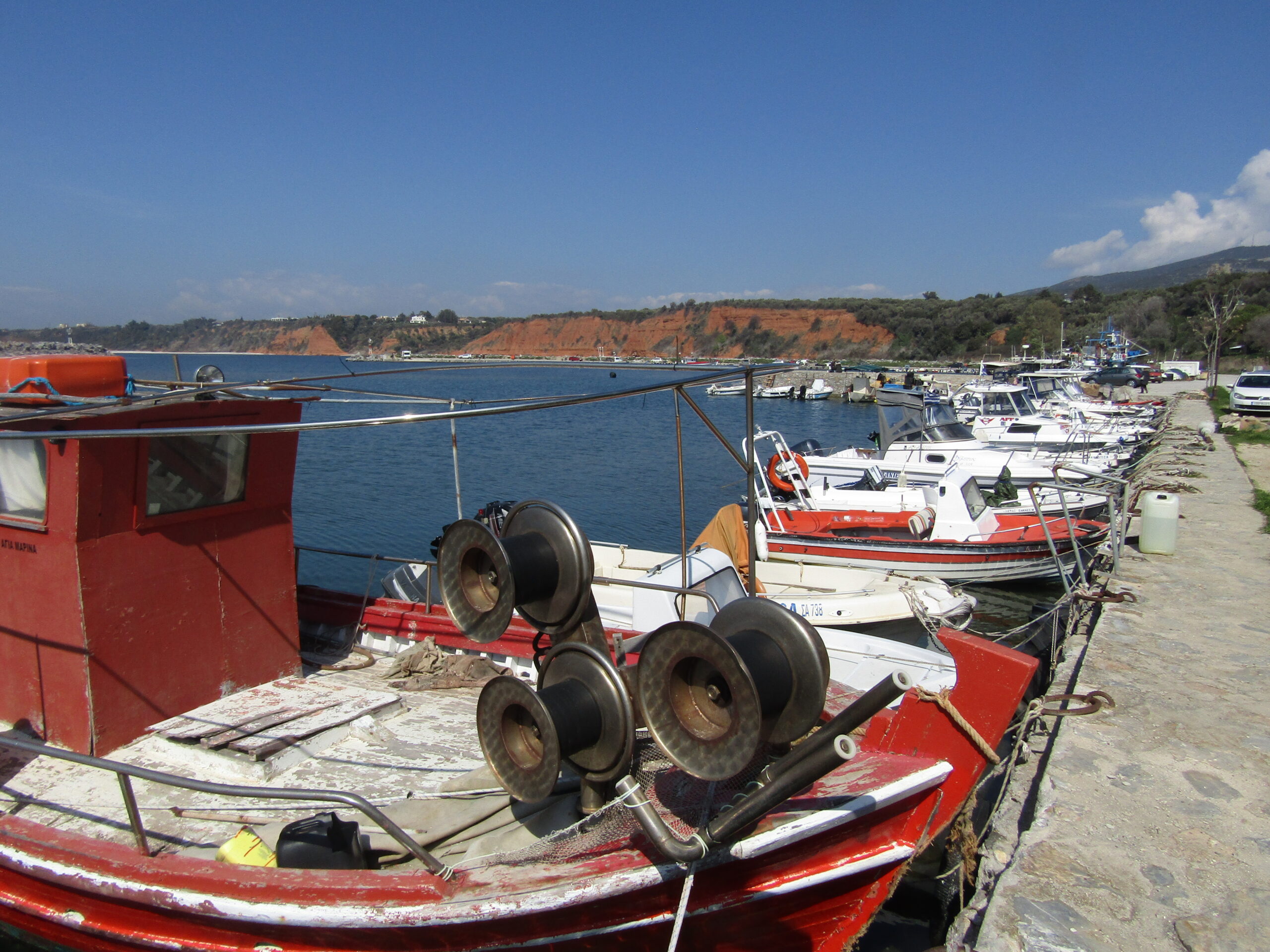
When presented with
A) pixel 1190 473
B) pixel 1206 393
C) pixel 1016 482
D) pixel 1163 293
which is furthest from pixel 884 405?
pixel 1163 293

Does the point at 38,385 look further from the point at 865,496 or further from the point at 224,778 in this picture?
the point at 865,496

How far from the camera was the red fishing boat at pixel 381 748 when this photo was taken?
3160 millimetres

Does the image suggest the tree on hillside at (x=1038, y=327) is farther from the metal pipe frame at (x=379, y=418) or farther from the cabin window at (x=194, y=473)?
the cabin window at (x=194, y=473)

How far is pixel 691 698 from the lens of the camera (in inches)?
115

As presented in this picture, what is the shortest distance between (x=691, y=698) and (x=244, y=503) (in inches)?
179

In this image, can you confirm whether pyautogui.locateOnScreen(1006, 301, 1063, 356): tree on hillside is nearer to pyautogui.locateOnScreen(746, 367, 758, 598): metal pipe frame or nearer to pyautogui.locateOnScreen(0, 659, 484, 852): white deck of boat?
pyautogui.locateOnScreen(746, 367, 758, 598): metal pipe frame

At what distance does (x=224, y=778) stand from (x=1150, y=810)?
5618mm

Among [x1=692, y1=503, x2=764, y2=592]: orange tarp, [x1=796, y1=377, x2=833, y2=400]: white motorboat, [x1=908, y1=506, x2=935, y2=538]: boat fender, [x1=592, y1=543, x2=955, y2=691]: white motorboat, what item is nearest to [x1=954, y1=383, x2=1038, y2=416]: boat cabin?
[x1=908, y1=506, x2=935, y2=538]: boat fender

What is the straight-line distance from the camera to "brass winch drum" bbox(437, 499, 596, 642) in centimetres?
355

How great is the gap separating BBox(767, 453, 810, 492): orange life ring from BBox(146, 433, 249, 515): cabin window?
12.7 meters

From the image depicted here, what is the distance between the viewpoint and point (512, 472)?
31031 millimetres

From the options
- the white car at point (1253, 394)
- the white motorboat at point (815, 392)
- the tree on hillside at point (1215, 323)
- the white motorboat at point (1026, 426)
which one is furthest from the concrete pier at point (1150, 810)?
the white motorboat at point (815, 392)

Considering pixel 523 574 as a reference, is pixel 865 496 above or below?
below

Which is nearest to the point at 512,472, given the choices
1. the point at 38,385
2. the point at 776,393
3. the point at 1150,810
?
the point at 38,385
